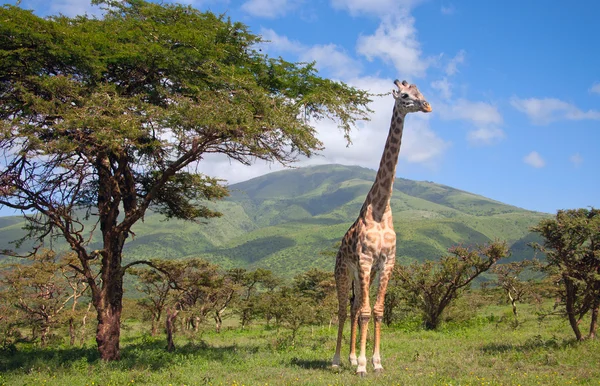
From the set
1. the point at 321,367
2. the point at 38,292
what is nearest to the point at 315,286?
Answer: the point at 38,292

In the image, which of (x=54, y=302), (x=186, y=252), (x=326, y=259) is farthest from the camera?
(x=186, y=252)

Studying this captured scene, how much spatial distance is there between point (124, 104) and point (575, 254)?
1188 cm

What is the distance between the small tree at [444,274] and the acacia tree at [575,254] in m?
7.04

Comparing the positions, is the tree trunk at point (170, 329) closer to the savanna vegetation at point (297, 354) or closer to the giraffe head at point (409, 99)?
the savanna vegetation at point (297, 354)

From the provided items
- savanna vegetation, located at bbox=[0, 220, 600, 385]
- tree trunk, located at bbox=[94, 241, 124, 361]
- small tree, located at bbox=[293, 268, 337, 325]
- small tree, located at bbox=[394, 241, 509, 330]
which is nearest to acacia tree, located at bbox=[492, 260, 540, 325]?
savanna vegetation, located at bbox=[0, 220, 600, 385]

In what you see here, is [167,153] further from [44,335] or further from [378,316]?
[44,335]

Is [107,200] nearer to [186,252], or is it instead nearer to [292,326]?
[292,326]

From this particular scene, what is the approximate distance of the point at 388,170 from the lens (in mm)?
9922

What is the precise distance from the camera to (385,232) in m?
9.62

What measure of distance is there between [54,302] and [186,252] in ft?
536

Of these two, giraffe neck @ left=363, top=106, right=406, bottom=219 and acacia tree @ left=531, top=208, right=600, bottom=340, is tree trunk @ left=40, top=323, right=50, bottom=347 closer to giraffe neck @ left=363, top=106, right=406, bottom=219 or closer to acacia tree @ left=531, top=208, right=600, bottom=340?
giraffe neck @ left=363, top=106, right=406, bottom=219

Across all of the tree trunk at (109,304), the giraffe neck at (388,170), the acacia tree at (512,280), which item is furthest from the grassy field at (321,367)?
the acacia tree at (512,280)

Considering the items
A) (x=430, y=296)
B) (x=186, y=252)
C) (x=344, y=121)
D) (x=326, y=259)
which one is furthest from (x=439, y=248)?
(x=344, y=121)

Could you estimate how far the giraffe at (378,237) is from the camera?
30.6ft
